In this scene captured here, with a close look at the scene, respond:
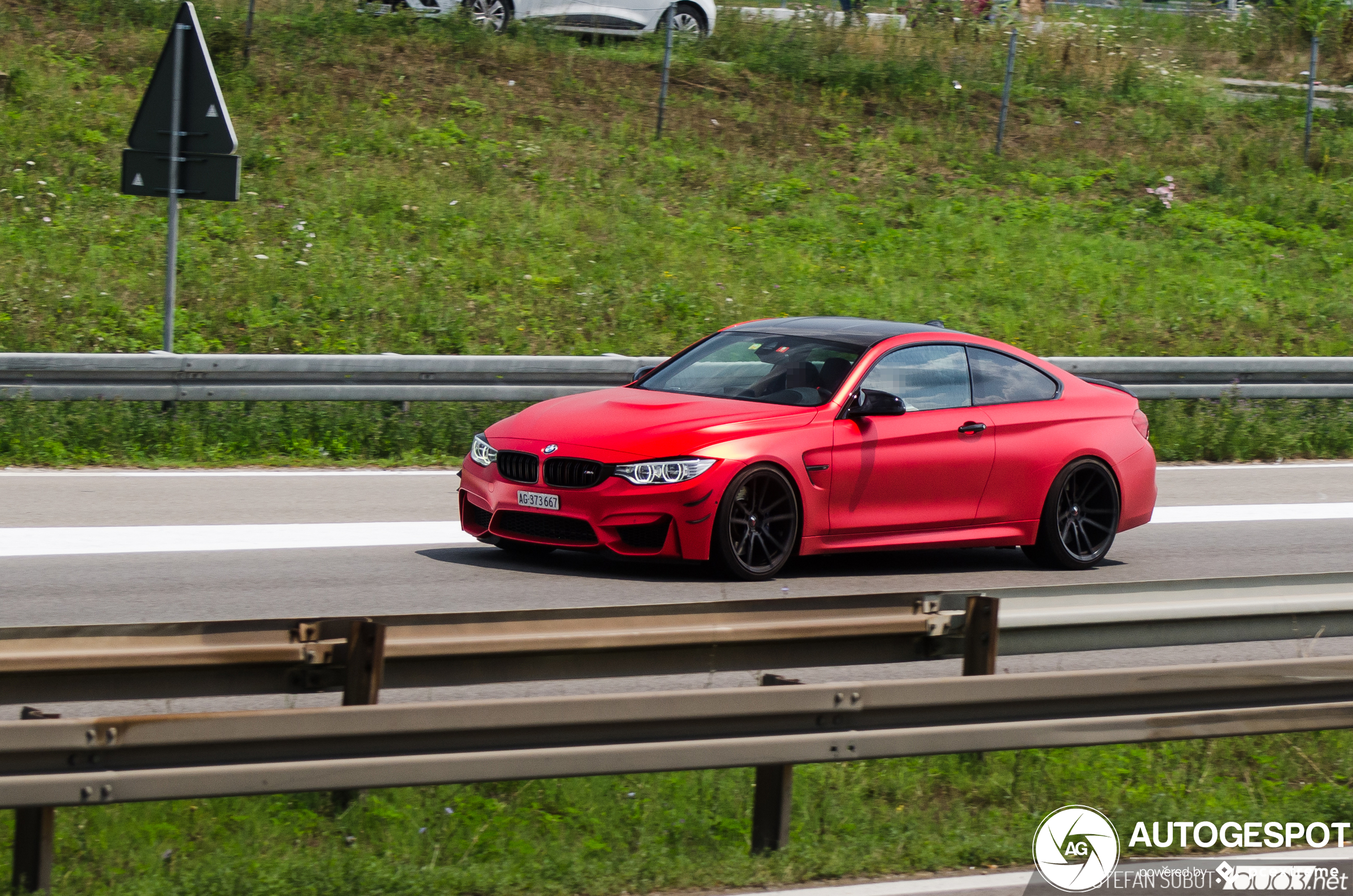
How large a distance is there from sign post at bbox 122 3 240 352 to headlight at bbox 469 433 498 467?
192 inches

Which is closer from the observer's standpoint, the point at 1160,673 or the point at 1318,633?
the point at 1160,673

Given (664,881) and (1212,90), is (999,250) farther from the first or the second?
(664,881)

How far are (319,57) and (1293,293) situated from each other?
44.7 ft

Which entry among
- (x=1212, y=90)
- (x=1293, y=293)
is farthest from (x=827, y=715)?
(x=1212, y=90)

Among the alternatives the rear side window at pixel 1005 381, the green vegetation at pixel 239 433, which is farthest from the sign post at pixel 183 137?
the rear side window at pixel 1005 381

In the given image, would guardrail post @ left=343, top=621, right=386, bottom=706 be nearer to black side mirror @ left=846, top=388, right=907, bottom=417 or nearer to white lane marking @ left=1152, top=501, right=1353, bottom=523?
black side mirror @ left=846, top=388, right=907, bottom=417

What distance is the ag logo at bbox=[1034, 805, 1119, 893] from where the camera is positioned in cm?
503

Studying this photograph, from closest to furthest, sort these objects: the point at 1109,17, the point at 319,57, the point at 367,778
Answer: the point at 367,778
the point at 319,57
the point at 1109,17

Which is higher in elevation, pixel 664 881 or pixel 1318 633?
pixel 1318 633

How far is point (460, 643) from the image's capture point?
5004 millimetres

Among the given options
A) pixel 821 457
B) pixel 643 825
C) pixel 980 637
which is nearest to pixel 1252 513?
pixel 821 457

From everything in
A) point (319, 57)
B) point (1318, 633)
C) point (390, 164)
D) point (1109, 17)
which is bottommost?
point (1318, 633)

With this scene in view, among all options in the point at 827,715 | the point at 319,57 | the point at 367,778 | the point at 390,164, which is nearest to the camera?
the point at 367,778

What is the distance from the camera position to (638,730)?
4527 millimetres
